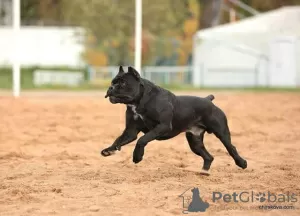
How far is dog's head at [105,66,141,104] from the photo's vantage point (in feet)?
27.1

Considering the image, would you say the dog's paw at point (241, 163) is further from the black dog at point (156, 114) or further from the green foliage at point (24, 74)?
the green foliage at point (24, 74)

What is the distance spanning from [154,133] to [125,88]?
564 mm

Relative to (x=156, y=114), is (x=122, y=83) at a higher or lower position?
higher

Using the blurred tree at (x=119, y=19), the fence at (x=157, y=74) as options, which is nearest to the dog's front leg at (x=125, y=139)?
the fence at (x=157, y=74)

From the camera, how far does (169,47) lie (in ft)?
139

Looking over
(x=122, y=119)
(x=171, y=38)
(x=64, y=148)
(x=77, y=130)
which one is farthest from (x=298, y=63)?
(x=64, y=148)

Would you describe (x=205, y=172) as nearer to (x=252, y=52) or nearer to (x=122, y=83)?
(x=122, y=83)

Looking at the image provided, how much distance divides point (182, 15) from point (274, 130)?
95.8 feet

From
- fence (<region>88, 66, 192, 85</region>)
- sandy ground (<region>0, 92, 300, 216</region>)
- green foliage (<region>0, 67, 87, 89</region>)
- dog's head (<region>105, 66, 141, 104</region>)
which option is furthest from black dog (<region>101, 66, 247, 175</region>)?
fence (<region>88, 66, 192, 85</region>)

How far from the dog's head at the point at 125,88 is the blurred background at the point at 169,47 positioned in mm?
24568

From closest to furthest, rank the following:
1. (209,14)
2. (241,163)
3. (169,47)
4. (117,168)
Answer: (241,163) → (117,168) → (169,47) → (209,14)

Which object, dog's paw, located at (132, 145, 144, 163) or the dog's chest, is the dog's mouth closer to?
the dog's chest

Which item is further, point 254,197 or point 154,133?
point 154,133

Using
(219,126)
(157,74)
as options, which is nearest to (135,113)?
(219,126)
